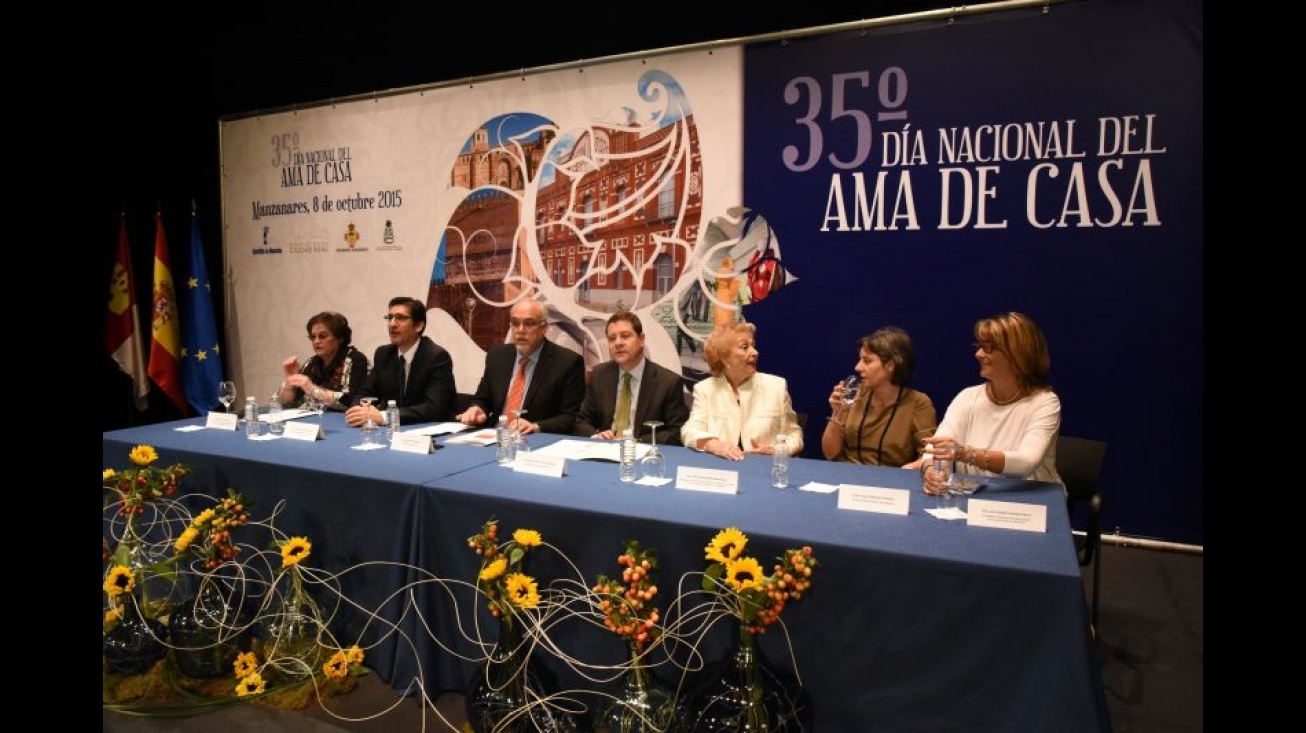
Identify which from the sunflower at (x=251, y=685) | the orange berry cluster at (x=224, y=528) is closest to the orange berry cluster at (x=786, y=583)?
the sunflower at (x=251, y=685)

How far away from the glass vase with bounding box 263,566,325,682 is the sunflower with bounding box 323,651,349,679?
93 millimetres

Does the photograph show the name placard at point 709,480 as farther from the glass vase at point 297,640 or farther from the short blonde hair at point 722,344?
the glass vase at point 297,640

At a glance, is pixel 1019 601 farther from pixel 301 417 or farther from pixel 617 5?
pixel 617 5

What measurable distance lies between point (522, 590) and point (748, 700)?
0.62 meters

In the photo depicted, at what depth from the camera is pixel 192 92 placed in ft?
19.9

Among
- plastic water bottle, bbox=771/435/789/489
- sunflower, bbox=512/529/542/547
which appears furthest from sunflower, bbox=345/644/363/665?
plastic water bottle, bbox=771/435/789/489

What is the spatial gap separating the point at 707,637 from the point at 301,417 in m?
2.32

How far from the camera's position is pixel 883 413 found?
3146mm

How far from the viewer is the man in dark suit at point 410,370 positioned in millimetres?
4148

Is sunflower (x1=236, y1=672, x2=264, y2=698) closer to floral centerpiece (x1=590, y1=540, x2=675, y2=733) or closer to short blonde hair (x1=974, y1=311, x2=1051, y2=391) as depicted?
floral centerpiece (x1=590, y1=540, x2=675, y2=733)

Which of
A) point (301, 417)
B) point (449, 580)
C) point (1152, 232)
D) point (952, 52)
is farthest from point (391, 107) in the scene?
point (1152, 232)

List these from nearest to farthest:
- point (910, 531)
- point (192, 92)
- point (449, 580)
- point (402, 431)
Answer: point (910, 531), point (449, 580), point (402, 431), point (192, 92)

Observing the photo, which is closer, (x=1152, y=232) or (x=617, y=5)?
(x=1152, y=232)

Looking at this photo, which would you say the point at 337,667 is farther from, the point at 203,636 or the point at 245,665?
the point at 203,636
